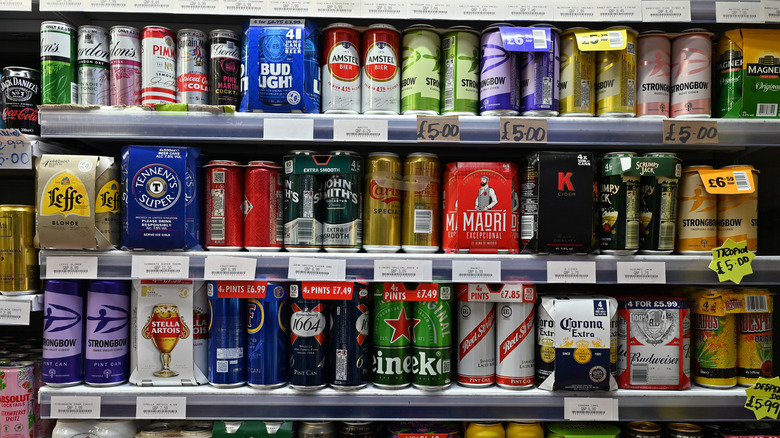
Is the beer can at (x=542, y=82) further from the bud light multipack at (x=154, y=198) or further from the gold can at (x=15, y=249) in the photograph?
the gold can at (x=15, y=249)

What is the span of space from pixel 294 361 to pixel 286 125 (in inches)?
30.1

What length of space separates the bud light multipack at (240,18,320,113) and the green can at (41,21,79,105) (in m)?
0.57

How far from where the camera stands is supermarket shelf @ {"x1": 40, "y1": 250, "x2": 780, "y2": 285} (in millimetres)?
1613

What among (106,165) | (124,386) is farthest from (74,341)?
(106,165)

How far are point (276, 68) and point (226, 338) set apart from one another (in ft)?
2.93

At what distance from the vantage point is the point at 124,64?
64.8 inches

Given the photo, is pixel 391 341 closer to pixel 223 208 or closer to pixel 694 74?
pixel 223 208

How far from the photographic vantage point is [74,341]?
161 centimetres

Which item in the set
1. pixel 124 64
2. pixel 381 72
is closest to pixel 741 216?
pixel 381 72

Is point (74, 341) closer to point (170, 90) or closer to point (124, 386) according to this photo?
point (124, 386)

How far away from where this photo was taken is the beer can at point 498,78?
1646 mm

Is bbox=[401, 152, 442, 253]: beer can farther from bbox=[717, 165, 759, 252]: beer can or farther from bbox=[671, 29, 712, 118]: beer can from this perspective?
bbox=[717, 165, 759, 252]: beer can


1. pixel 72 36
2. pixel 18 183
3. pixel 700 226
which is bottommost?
pixel 700 226

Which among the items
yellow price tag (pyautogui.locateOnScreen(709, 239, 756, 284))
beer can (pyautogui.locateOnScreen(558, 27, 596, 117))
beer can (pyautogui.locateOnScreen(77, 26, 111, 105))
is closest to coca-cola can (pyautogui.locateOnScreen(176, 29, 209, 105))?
beer can (pyautogui.locateOnScreen(77, 26, 111, 105))
